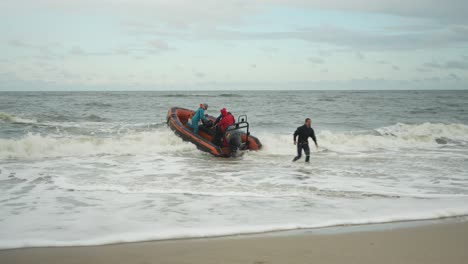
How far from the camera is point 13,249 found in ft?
15.4

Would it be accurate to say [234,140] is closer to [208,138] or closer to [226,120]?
[226,120]

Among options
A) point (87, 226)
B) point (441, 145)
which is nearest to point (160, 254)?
point (87, 226)

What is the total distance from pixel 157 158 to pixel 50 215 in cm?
646

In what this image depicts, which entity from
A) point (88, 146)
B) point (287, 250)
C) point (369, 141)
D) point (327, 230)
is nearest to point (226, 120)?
point (88, 146)

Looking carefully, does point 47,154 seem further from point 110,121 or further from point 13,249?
point 110,121

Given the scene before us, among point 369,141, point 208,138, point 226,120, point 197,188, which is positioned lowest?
point 197,188

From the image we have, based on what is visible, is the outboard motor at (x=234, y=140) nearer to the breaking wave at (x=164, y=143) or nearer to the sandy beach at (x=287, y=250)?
the breaking wave at (x=164, y=143)

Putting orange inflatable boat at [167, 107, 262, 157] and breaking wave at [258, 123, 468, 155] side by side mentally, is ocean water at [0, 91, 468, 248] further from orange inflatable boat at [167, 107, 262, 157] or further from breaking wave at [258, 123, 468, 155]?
orange inflatable boat at [167, 107, 262, 157]

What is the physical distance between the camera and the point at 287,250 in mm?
4574

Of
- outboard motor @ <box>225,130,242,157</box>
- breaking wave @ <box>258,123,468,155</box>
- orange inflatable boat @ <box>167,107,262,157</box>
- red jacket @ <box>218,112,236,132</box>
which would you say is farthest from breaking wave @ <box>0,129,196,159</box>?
breaking wave @ <box>258,123,468,155</box>

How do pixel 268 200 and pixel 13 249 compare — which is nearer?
pixel 13 249

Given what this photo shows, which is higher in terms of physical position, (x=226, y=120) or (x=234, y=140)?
(x=226, y=120)

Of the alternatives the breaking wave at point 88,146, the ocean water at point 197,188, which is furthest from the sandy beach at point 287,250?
the breaking wave at point 88,146

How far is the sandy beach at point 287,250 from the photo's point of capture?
432 cm
